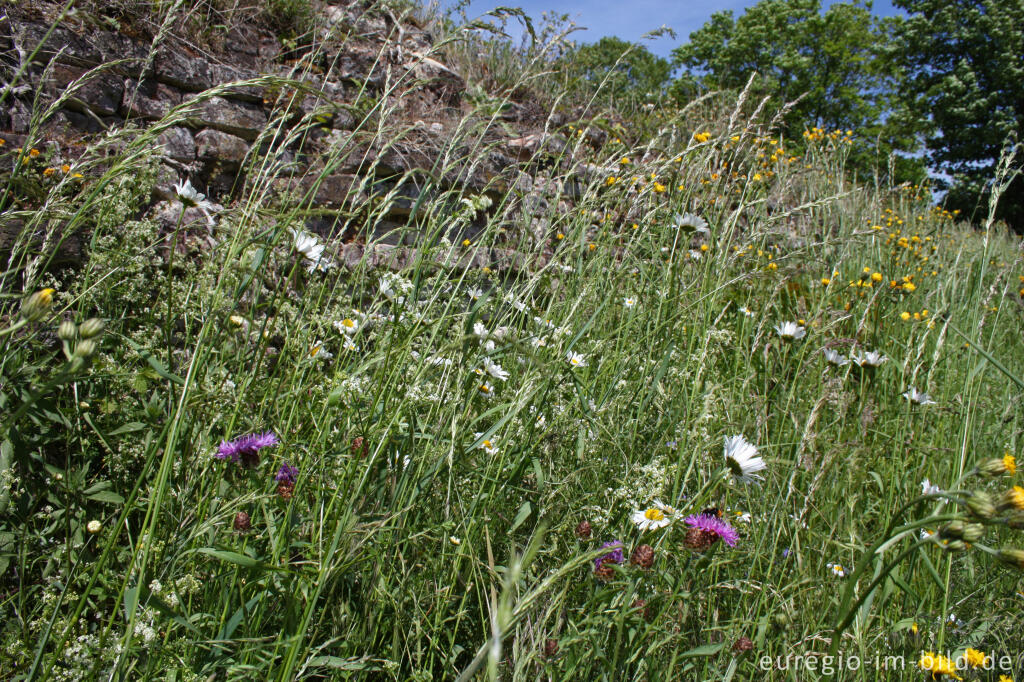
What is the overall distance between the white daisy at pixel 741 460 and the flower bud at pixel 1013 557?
16.3 inches

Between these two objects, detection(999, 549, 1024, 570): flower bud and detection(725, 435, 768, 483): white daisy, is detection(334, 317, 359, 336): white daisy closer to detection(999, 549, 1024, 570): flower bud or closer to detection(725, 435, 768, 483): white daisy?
detection(725, 435, 768, 483): white daisy

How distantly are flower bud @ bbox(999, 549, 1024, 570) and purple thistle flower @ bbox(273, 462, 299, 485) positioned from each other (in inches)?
41.2

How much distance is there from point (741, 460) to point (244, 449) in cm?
91

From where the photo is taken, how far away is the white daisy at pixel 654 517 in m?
1.02

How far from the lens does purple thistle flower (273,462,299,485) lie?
3.55 feet

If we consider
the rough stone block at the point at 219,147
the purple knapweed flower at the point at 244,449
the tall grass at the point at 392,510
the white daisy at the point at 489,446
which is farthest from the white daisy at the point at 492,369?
the rough stone block at the point at 219,147

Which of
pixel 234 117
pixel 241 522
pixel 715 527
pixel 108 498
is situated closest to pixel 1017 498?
pixel 715 527

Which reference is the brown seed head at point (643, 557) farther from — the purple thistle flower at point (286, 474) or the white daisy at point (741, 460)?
the purple thistle flower at point (286, 474)

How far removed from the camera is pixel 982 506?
66 cm

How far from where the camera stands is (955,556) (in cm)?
146

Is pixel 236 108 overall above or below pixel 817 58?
below

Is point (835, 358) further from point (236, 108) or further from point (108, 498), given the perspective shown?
point (236, 108)

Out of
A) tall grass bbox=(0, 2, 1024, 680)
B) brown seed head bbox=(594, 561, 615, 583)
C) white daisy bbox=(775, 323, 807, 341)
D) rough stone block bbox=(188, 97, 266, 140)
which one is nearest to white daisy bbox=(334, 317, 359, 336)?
tall grass bbox=(0, 2, 1024, 680)

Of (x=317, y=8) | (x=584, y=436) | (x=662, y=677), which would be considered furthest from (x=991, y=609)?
(x=317, y=8)
